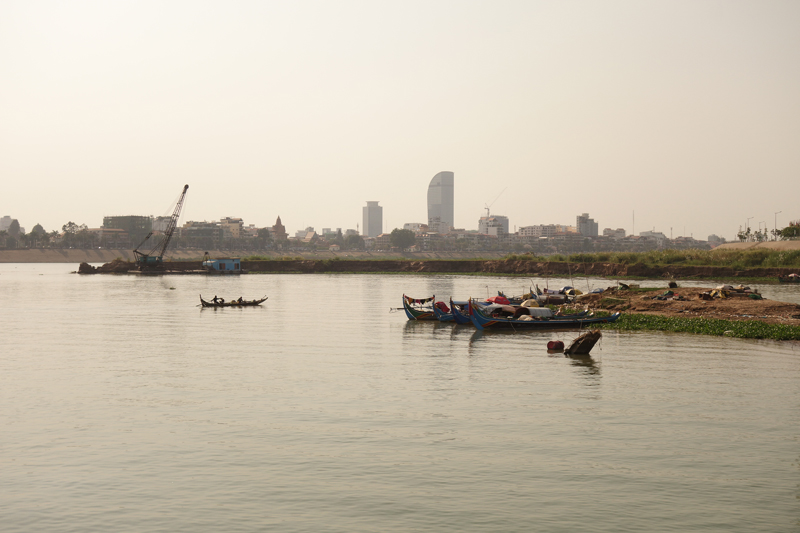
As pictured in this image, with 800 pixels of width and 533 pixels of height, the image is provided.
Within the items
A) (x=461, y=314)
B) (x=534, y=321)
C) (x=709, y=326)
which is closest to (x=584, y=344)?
(x=534, y=321)

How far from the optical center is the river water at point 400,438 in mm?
14250

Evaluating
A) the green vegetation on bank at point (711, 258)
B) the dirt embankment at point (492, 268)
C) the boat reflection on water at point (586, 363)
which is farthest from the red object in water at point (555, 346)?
the green vegetation on bank at point (711, 258)

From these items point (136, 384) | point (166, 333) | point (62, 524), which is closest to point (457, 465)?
point (62, 524)

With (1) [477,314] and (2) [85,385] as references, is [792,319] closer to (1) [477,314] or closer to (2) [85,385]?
(1) [477,314]

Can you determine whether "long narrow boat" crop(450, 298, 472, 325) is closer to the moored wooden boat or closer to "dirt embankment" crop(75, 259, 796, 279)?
the moored wooden boat

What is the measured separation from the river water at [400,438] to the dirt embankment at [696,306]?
29.6 ft

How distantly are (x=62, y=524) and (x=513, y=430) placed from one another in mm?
12156

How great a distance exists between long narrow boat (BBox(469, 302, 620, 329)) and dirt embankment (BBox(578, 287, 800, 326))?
6644 millimetres

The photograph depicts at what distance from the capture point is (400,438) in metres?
19.3

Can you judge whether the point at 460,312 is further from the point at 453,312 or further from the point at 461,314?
the point at 453,312

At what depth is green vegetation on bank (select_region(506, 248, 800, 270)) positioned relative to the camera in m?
104

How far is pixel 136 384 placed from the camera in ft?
89.9

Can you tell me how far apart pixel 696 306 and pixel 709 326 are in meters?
8.18

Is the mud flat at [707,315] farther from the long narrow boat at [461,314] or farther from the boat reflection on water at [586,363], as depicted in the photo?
the boat reflection on water at [586,363]
